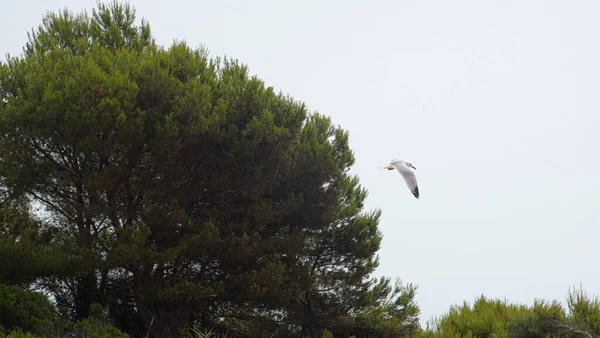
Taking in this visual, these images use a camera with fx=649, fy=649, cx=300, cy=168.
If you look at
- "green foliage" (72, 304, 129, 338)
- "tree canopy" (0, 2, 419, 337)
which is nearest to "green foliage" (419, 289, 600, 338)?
"tree canopy" (0, 2, 419, 337)

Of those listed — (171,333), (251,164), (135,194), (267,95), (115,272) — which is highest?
A: (267,95)

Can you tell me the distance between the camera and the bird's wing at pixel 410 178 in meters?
13.2

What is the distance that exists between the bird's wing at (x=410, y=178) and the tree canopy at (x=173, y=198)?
3.09m

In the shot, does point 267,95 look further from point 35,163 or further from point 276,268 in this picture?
point 35,163

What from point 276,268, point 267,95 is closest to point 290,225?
point 276,268

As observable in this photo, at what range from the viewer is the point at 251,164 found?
48.9 feet

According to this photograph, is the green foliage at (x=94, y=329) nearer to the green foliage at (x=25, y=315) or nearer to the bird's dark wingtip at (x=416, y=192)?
the green foliage at (x=25, y=315)

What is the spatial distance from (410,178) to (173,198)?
555 cm

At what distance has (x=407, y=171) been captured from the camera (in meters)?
13.3

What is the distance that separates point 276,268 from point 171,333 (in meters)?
2.90

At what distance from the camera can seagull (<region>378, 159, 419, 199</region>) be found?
43.2 ft

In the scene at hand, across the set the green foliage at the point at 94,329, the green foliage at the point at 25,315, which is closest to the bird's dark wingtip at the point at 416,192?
the green foliage at the point at 94,329

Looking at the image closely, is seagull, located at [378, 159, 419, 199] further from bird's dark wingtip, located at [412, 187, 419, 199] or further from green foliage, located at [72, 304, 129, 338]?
green foliage, located at [72, 304, 129, 338]

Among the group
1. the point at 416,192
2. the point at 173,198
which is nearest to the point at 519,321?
the point at 416,192
